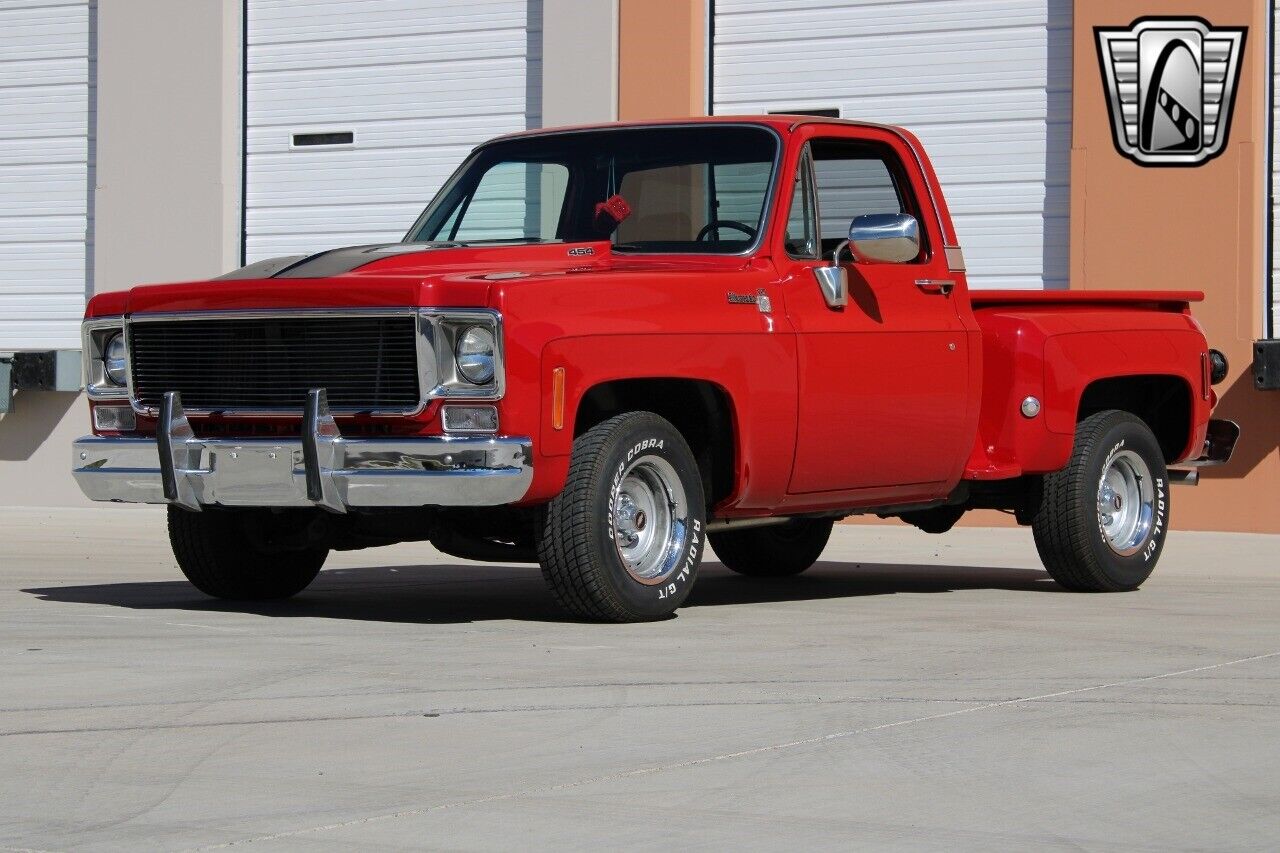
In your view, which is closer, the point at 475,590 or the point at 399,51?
the point at 475,590

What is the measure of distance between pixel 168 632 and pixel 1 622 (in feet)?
2.50

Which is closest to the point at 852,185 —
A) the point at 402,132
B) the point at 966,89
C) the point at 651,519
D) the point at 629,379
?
the point at 629,379

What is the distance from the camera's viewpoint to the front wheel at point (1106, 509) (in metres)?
9.64

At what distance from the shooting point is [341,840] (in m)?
4.13

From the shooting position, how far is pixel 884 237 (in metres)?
8.35

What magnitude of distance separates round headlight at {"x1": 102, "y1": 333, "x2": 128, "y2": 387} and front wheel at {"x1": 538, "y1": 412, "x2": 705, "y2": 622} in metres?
1.92

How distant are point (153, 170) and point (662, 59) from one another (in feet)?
15.3

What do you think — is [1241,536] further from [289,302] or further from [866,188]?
[289,302]

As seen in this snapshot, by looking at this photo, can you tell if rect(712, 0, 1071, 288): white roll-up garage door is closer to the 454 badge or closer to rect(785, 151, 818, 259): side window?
the 454 badge

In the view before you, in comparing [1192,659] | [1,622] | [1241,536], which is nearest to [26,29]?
[1241,536]

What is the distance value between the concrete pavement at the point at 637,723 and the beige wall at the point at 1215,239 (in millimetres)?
5868

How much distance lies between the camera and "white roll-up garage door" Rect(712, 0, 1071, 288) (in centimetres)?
1599

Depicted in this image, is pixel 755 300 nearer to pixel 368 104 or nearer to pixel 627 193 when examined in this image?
pixel 627 193

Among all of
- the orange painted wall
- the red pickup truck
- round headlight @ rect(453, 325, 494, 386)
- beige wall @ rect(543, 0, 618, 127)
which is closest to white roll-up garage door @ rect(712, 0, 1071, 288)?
the orange painted wall
